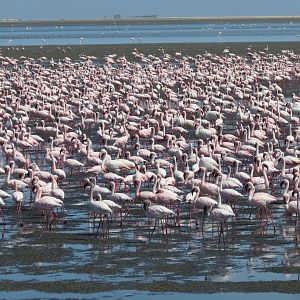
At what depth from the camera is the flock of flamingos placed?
19.6 m

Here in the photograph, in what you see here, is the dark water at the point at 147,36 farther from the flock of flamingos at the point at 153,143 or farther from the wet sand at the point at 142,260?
the wet sand at the point at 142,260

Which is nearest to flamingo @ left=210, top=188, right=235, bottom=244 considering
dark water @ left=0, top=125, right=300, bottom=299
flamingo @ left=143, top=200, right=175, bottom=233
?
dark water @ left=0, top=125, right=300, bottom=299

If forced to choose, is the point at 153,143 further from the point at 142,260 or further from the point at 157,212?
the point at 142,260

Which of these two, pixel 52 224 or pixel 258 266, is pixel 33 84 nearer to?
pixel 52 224

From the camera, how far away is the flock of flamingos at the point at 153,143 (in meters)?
19.6

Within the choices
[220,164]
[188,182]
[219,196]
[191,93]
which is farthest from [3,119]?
[219,196]

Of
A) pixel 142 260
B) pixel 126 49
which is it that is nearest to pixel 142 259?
pixel 142 260

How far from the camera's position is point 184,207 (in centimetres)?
2078

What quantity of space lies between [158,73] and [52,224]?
28.3 m

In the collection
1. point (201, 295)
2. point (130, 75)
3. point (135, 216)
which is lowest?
point (201, 295)

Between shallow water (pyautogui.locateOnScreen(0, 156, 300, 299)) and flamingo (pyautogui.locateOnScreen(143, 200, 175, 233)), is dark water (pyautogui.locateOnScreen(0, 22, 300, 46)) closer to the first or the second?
shallow water (pyautogui.locateOnScreen(0, 156, 300, 299))

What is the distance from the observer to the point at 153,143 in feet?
85.3

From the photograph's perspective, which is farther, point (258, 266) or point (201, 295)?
point (258, 266)

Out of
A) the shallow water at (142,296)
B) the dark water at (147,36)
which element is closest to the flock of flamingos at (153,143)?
the shallow water at (142,296)
